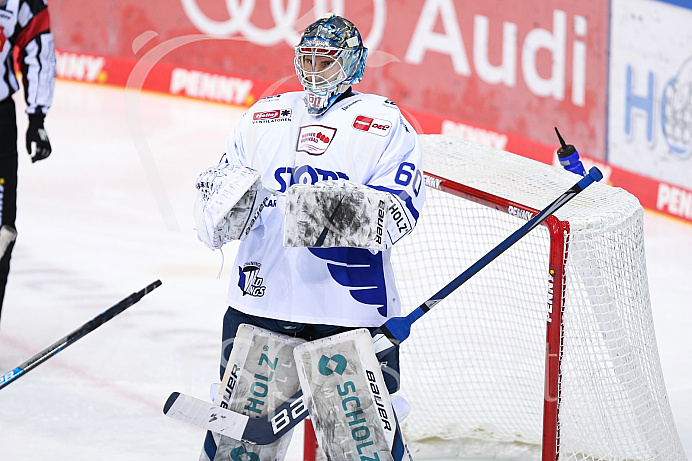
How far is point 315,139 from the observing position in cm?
234

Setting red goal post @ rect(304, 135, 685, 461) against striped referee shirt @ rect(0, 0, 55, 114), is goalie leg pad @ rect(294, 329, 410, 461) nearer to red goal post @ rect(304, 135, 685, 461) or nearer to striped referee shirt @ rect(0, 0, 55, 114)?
red goal post @ rect(304, 135, 685, 461)

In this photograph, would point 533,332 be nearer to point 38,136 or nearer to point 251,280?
point 251,280

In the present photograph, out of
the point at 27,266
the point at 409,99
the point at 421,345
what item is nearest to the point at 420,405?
the point at 421,345

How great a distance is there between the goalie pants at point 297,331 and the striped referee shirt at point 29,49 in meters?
2.13

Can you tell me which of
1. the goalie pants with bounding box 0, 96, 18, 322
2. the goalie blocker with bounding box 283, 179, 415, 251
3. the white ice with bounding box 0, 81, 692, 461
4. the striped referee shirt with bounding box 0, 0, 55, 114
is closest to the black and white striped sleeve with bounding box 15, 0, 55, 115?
the striped referee shirt with bounding box 0, 0, 55, 114

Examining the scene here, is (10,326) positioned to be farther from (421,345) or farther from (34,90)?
(421,345)

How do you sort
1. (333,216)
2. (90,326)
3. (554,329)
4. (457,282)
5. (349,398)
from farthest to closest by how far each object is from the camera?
(554,329) → (90,326) → (457,282) → (349,398) → (333,216)

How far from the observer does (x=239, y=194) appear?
2.16 metres

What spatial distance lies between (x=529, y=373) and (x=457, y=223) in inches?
26.3

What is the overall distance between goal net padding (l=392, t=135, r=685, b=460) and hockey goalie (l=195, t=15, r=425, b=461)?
25.1 inches

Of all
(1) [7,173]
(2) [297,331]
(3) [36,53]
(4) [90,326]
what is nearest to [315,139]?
(2) [297,331]

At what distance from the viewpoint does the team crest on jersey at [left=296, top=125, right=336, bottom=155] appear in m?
2.33

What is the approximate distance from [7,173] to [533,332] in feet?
7.45

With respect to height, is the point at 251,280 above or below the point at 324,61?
below
